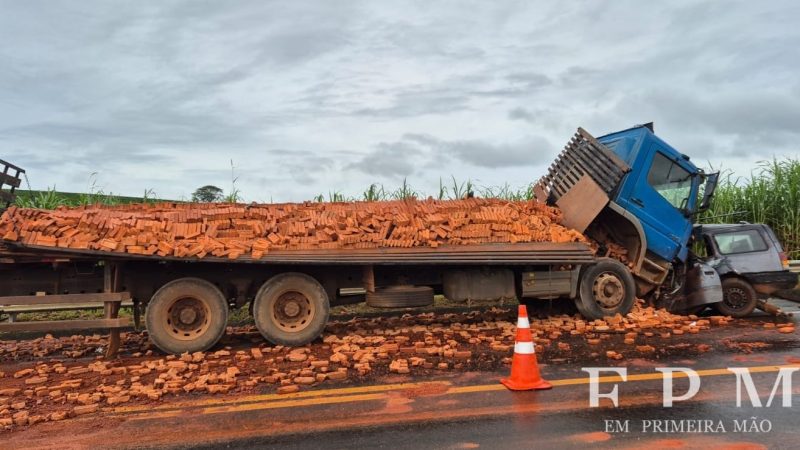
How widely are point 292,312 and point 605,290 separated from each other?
4.88 meters

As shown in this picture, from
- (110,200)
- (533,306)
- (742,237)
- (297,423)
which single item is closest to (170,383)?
(297,423)

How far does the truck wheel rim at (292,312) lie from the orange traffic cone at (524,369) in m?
3.20

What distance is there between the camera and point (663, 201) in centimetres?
987

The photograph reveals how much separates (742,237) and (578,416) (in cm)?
748

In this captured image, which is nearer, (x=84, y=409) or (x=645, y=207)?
(x=84, y=409)

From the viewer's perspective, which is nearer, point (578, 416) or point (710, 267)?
point (578, 416)

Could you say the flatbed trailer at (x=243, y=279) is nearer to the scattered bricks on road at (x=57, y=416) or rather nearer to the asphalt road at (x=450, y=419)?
the asphalt road at (x=450, y=419)

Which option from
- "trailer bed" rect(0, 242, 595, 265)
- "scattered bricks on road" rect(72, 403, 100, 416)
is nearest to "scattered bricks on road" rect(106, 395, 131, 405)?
"scattered bricks on road" rect(72, 403, 100, 416)

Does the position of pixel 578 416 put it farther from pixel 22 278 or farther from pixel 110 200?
pixel 110 200

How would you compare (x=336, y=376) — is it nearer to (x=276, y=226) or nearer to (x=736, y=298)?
(x=276, y=226)

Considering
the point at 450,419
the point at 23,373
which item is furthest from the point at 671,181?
the point at 23,373

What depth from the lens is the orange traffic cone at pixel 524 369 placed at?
5652mm

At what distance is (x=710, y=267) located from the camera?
10.0m

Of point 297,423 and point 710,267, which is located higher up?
point 710,267
